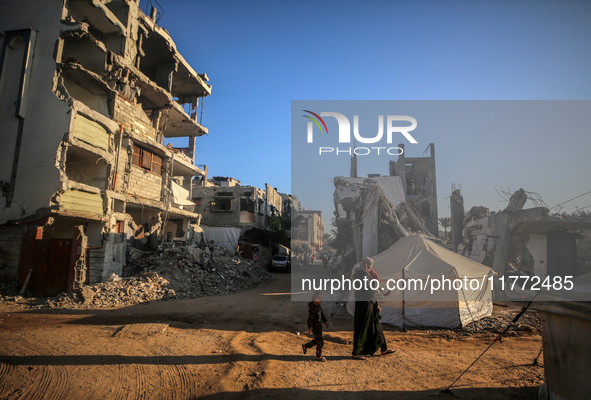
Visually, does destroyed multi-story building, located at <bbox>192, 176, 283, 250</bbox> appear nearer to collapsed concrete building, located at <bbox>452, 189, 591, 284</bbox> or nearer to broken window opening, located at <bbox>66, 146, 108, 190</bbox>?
broken window opening, located at <bbox>66, 146, 108, 190</bbox>

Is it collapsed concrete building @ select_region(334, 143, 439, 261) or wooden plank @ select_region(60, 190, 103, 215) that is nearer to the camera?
wooden plank @ select_region(60, 190, 103, 215)

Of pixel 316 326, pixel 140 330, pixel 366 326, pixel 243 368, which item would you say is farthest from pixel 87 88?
pixel 366 326

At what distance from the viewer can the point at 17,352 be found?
5.43 meters

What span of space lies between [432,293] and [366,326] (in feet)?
13.0

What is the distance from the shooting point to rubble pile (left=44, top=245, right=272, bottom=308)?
1123 cm

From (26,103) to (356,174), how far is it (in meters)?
26.6

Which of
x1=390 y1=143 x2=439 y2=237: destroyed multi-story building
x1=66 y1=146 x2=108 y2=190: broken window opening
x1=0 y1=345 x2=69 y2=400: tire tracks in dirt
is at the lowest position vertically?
x1=0 y1=345 x2=69 y2=400: tire tracks in dirt

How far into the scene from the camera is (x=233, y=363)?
540 cm

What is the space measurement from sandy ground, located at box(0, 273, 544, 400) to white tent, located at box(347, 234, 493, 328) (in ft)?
1.60

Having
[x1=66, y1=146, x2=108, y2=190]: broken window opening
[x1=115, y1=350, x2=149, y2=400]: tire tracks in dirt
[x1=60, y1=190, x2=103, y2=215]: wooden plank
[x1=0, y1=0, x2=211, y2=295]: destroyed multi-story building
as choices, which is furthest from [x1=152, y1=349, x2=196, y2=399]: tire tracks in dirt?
[x1=66, y1=146, x2=108, y2=190]: broken window opening

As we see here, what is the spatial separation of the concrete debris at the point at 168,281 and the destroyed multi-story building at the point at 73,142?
0.99 metres

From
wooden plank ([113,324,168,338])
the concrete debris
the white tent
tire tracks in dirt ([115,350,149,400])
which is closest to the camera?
tire tracks in dirt ([115,350,149,400])

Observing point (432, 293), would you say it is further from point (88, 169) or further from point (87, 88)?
point (87, 88)

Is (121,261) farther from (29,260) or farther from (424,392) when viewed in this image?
(424,392)
